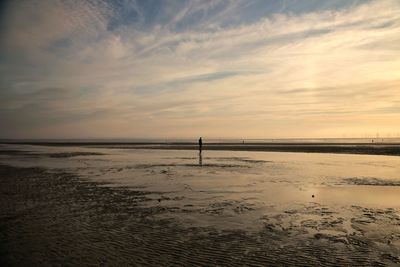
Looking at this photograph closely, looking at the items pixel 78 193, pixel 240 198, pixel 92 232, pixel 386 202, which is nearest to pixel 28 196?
pixel 78 193

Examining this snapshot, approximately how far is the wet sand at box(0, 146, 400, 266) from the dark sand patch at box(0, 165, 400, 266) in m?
0.03

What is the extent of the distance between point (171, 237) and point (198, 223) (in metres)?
1.72

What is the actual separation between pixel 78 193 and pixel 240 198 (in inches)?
303

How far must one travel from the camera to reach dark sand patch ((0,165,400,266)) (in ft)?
25.3

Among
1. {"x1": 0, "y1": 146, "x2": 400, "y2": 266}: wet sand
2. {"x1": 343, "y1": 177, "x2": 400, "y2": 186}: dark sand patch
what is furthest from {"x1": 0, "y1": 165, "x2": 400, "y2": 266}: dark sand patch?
{"x1": 343, "y1": 177, "x2": 400, "y2": 186}: dark sand patch

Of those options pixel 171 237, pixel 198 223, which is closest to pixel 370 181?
pixel 198 223

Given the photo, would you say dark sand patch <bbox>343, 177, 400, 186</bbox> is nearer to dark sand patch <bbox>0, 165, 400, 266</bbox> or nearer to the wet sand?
the wet sand

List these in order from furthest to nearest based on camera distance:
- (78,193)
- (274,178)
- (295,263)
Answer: (274,178) → (78,193) → (295,263)

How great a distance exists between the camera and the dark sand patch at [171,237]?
7.71m

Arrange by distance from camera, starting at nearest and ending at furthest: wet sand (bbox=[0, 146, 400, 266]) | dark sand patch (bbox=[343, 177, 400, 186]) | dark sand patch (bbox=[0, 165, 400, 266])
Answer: dark sand patch (bbox=[0, 165, 400, 266]), wet sand (bbox=[0, 146, 400, 266]), dark sand patch (bbox=[343, 177, 400, 186])

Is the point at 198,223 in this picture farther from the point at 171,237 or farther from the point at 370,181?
the point at 370,181

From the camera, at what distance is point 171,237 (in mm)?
9398

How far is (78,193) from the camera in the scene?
16219 mm

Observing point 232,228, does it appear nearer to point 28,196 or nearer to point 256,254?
point 256,254
